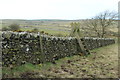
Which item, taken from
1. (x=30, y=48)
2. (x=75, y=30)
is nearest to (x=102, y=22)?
(x=75, y=30)

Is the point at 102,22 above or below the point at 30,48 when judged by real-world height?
above

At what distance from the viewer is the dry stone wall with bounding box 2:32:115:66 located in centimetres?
551

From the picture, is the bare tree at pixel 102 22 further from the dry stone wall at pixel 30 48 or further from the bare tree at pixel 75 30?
the dry stone wall at pixel 30 48

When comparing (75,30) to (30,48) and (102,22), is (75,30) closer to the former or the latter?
(30,48)

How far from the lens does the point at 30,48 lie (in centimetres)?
645

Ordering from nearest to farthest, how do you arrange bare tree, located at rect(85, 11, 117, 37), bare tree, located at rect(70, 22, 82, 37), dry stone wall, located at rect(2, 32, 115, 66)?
dry stone wall, located at rect(2, 32, 115, 66) < bare tree, located at rect(70, 22, 82, 37) < bare tree, located at rect(85, 11, 117, 37)

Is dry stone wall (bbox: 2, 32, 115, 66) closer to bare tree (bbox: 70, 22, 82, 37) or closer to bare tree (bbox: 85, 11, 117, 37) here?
bare tree (bbox: 70, 22, 82, 37)

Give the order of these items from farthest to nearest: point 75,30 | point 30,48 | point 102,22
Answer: point 102,22 < point 75,30 < point 30,48

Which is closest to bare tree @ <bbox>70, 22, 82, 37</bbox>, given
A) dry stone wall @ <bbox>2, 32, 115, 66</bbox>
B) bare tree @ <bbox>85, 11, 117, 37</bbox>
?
dry stone wall @ <bbox>2, 32, 115, 66</bbox>

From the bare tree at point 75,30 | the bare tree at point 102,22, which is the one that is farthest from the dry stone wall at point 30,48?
the bare tree at point 102,22

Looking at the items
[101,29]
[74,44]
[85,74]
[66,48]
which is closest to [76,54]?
[74,44]

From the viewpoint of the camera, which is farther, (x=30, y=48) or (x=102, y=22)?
(x=102, y=22)

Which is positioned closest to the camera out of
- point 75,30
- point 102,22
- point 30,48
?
point 30,48

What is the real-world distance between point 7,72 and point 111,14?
93.0 feet
